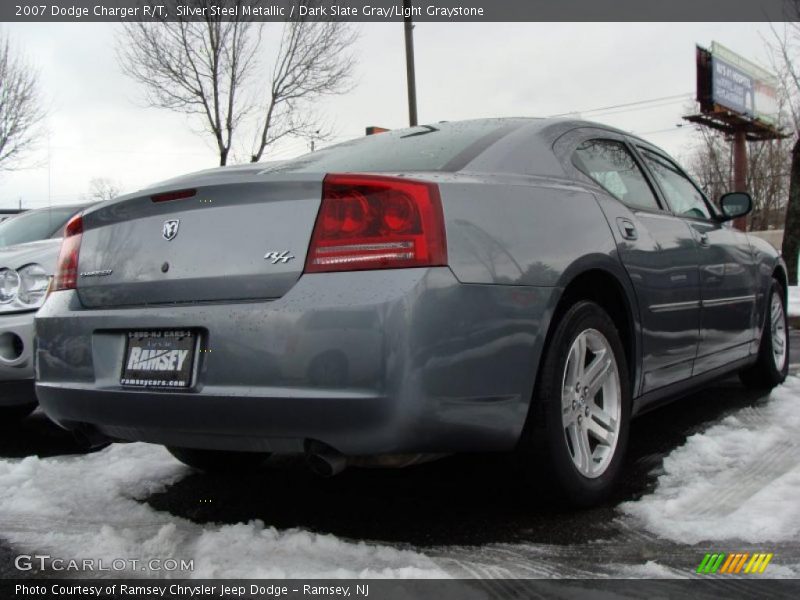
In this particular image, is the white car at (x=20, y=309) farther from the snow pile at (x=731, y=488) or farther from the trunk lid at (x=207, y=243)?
the snow pile at (x=731, y=488)

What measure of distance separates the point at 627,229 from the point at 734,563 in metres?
1.35

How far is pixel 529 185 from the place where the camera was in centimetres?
266

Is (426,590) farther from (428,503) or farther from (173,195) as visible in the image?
(173,195)

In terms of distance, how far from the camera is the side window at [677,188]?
12.8 feet

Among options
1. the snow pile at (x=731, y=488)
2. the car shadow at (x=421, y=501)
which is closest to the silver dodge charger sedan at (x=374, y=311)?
the car shadow at (x=421, y=501)

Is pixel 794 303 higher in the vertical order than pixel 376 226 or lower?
lower

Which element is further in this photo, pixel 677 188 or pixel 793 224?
pixel 793 224

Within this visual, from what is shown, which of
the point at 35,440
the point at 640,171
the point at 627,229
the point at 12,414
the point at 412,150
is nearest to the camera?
the point at 412,150

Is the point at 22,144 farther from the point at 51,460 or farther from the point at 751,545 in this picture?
the point at 751,545

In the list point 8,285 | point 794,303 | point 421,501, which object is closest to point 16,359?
point 8,285

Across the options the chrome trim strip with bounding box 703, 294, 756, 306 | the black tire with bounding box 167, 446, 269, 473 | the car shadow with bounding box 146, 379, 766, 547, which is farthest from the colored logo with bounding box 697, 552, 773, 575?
the black tire with bounding box 167, 446, 269, 473

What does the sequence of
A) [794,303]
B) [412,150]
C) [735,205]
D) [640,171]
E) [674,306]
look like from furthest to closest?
[794,303] < [735,205] < [640,171] < [674,306] < [412,150]

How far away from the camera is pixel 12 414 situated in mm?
4980

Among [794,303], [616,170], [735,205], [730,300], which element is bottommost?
[794,303]
